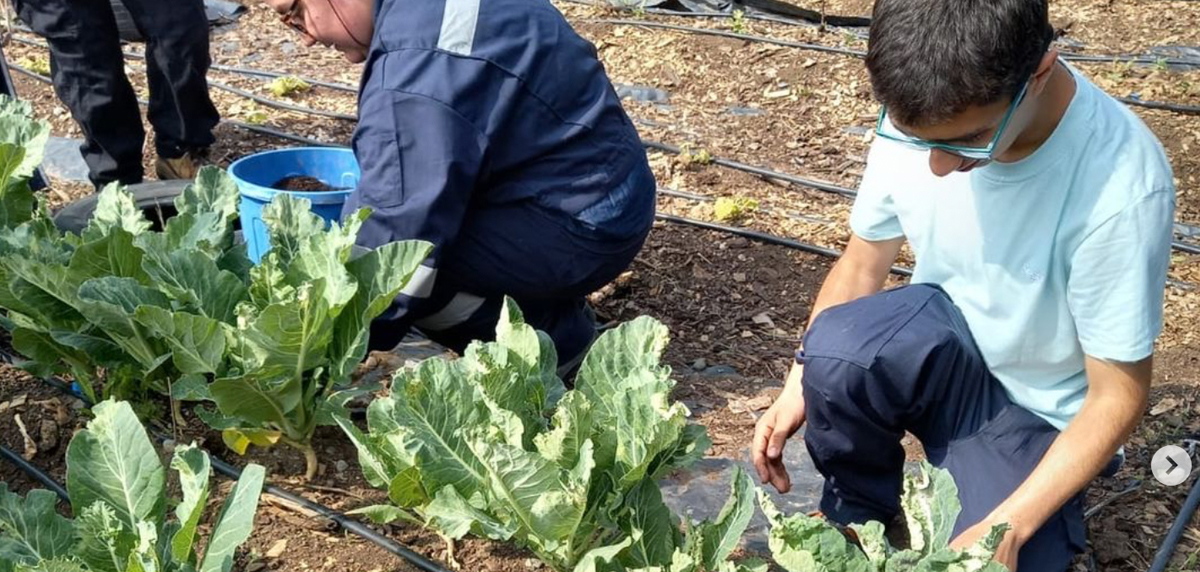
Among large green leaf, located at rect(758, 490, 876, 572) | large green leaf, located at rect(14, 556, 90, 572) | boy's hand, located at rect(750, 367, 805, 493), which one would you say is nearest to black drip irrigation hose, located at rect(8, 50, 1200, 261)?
boy's hand, located at rect(750, 367, 805, 493)

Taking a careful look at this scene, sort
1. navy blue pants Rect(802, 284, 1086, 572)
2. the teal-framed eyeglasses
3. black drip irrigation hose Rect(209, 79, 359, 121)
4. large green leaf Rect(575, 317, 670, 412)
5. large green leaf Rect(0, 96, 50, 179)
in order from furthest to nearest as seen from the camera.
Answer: black drip irrigation hose Rect(209, 79, 359, 121), large green leaf Rect(0, 96, 50, 179), navy blue pants Rect(802, 284, 1086, 572), large green leaf Rect(575, 317, 670, 412), the teal-framed eyeglasses

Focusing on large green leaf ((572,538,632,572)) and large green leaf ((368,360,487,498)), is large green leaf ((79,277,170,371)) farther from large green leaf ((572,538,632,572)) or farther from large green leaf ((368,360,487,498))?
large green leaf ((572,538,632,572))

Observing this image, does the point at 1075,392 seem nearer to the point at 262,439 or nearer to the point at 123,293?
the point at 262,439

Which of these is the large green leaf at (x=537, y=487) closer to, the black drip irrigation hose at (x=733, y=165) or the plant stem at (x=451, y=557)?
the plant stem at (x=451, y=557)

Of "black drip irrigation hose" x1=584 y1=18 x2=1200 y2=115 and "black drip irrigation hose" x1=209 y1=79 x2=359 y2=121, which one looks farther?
"black drip irrigation hose" x1=584 y1=18 x2=1200 y2=115

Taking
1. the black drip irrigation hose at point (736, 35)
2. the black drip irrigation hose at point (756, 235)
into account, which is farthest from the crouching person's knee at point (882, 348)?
the black drip irrigation hose at point (736, 35)

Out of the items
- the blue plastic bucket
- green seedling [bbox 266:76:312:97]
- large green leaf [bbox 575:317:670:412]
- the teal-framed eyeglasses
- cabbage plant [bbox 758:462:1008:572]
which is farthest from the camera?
green seedling [bbox 266:76:312:97]

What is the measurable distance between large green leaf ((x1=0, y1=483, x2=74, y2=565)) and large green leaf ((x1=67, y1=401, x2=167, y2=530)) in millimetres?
45

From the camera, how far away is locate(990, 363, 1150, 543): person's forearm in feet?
6.66

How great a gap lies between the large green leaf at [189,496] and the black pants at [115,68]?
2580 millimetres

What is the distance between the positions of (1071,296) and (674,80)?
3.92 metres

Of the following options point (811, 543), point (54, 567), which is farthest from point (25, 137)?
point (811, 543)

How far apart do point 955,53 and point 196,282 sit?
4.95 ft

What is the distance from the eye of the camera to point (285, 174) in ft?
11.6
